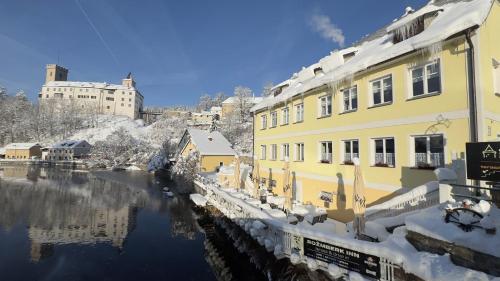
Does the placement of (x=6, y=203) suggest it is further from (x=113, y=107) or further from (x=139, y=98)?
(x=139, y=98)

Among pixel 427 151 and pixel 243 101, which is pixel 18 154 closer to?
pixel 243 101

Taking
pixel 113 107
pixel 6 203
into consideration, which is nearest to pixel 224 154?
pixel 6 203

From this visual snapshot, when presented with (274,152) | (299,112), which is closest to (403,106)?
(299,112)

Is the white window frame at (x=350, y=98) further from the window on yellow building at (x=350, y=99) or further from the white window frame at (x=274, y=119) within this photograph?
the white window frame at (x=274, y=119)

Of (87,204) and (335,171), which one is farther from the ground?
(335,171)

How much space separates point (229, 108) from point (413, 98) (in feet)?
313

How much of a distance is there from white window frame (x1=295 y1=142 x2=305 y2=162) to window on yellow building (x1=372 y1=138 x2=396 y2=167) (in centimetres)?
667

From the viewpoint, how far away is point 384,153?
14.2 m

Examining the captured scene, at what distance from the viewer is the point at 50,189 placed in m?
39.7

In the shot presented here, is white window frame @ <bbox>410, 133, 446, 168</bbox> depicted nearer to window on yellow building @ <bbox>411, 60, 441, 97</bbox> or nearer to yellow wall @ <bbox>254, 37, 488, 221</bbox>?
yellow wall @ <bbox>254, 37, 488, 221</bbox>

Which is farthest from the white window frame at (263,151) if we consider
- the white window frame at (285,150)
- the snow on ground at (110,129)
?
the snow on ground at (110,129)

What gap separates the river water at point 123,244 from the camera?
47.7ft

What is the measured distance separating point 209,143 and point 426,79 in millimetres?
43265

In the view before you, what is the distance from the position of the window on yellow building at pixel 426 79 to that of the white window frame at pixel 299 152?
30.5 feet
